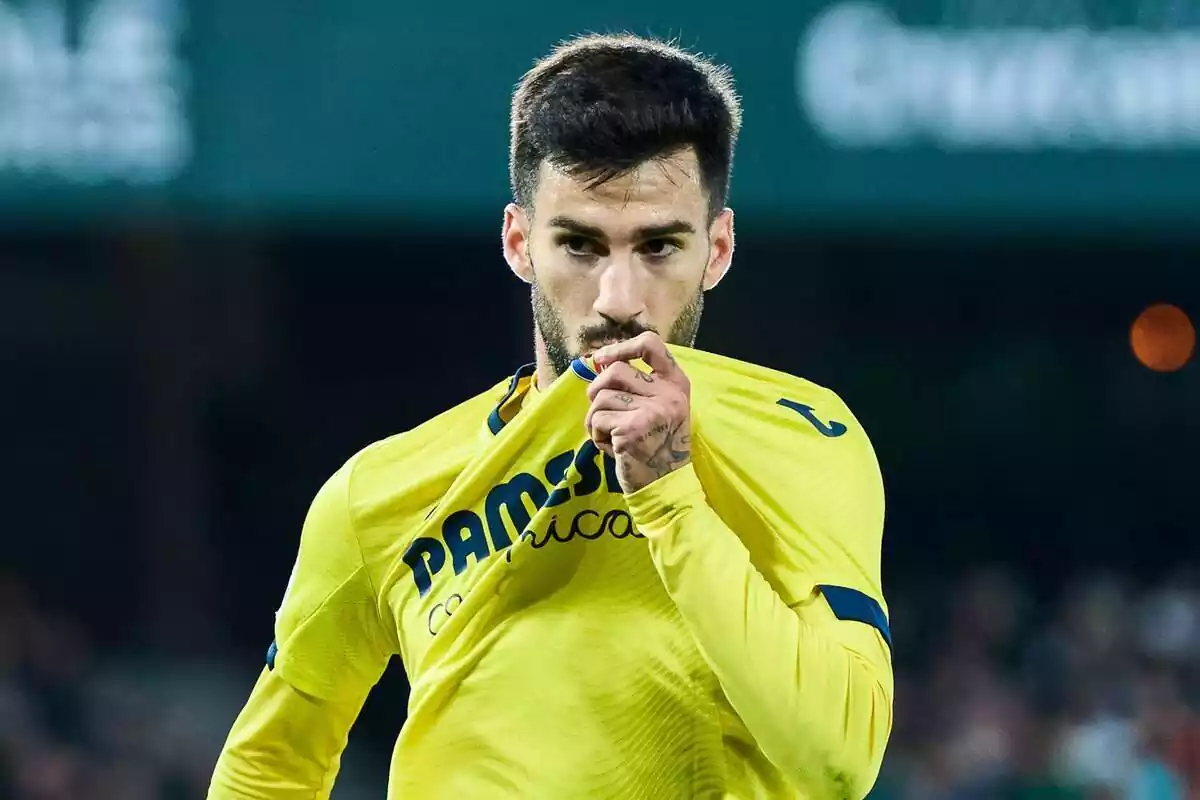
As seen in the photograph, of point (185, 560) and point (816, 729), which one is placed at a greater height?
point (816, 729)

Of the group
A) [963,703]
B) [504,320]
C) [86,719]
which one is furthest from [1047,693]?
[86,719]

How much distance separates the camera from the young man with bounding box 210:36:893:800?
5.60 feet

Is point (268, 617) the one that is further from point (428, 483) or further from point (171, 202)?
point (428, 483)

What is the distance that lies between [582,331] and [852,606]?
1.34ft

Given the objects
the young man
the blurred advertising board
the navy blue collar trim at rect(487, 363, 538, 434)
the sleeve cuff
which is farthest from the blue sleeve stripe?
the blurred advertising board

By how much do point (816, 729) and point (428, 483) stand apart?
619 millimetres

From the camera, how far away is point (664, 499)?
1677mm

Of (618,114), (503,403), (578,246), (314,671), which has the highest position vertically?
(618,114)

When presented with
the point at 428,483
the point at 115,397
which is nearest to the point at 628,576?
the point at 428,483

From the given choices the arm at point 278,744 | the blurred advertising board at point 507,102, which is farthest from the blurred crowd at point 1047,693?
the arm at point 278,744

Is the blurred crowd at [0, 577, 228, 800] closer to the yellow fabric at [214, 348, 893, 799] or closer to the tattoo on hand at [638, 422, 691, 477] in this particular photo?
the yellow fabric at [214, 348, 893, 799]

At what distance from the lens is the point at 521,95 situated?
6.82ft

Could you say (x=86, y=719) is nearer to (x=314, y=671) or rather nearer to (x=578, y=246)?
(x=314, y=671)

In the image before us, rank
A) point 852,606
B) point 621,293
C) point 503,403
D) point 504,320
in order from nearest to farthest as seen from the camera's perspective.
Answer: point 852,606, point 621,293, point 503,403, point 504,320
